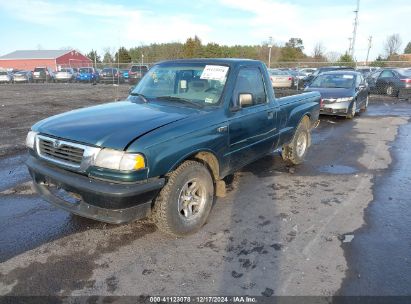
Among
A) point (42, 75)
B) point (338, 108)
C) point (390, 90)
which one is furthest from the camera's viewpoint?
point (42, 75)

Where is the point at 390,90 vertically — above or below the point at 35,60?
below

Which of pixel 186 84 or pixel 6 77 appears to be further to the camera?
pixel 6 77

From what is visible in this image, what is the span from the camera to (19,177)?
233 inches

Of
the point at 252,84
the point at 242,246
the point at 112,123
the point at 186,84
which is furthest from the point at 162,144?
the point at 252,84

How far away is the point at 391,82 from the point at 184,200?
20.1m

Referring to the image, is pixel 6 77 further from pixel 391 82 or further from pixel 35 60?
pixel 35 60

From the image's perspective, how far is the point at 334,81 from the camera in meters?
13.2

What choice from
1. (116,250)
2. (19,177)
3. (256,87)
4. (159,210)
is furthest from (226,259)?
(19,177)

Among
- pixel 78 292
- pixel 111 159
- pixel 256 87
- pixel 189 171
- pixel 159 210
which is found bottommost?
pixel 78 292

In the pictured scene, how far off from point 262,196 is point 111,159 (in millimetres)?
2613

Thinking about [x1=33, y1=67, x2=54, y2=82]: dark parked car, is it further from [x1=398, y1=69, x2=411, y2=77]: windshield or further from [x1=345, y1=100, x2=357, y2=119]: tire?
[x1=345, y1=100, x2=357, y2=119]: tire

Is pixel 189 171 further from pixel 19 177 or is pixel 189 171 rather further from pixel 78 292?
pixel 19 177

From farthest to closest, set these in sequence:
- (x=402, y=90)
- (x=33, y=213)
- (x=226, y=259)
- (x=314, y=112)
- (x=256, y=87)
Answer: (x=402, y=90)
(x=314, y=112)
(x=256, y=87)
(x=33, y=213)
(x=226, y=259)

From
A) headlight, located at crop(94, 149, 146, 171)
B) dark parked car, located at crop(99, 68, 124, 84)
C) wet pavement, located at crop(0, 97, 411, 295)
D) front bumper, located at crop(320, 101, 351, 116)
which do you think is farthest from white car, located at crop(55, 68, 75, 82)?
headlight, located at crop(94, 149, 146, 171)
